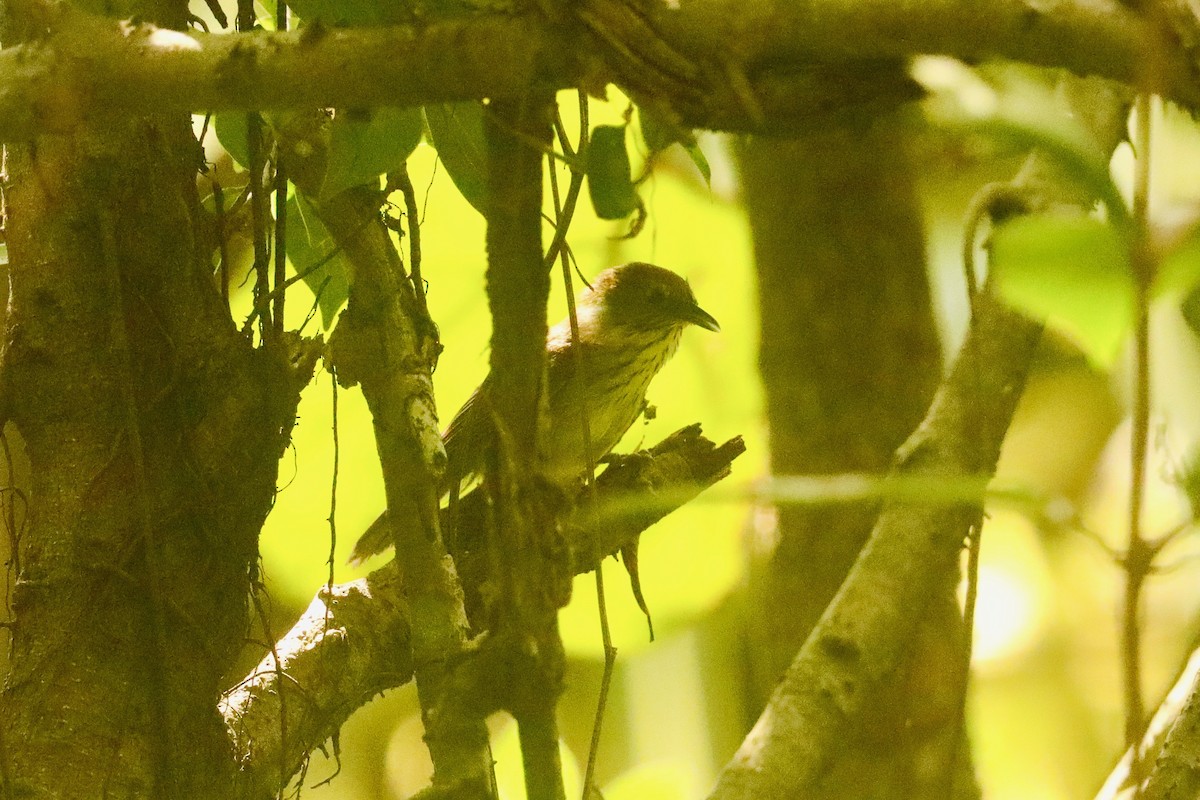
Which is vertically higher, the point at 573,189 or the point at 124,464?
the point at 573,189

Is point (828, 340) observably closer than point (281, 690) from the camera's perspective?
No

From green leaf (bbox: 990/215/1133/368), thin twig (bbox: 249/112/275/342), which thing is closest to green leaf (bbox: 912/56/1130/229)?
green leaf (bbox: 990/215/1133/368)

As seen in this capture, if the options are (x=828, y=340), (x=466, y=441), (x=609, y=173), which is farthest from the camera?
(x=828, y=340)

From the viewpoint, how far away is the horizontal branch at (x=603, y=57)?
668 mm

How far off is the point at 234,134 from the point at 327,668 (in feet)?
2.05

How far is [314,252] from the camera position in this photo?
1349mm

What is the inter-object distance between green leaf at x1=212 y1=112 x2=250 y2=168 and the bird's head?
1043 mm

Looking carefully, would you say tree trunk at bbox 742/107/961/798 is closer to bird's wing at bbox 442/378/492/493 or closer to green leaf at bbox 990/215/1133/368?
bird's wing at bbox 442/378/492/493

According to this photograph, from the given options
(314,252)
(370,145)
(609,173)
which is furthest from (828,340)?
(370,145)

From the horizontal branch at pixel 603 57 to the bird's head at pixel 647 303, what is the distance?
54.9 inches

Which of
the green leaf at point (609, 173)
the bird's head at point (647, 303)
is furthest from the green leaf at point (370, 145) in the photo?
the bird's head at point (647, 303)

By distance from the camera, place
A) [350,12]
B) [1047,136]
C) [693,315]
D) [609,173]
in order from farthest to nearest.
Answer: [693,315]
[609,173]
[350,12]
[1047,136]

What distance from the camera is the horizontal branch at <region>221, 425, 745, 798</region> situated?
116 cm

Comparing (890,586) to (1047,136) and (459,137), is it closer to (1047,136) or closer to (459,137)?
(459,137)
